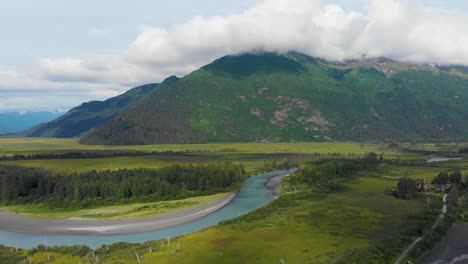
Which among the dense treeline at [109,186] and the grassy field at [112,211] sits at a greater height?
the dense treeline at [109,186]

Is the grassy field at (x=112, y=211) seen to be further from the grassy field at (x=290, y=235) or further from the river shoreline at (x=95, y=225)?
the grassy field at (x=290, y=235)

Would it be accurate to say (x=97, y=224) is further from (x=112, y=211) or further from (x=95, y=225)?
(x=112, y=211)

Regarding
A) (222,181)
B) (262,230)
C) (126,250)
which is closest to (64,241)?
(126,250)

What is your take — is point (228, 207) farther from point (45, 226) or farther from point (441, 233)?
point (441, 233)

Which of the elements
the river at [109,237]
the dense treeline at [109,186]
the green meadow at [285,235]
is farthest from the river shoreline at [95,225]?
the dense treeline at [109,186]

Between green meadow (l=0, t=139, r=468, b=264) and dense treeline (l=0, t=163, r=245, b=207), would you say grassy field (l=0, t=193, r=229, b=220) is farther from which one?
dense treeline (l=0, t=163, r=245, b=207)

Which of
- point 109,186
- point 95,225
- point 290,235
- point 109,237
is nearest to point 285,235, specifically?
point 290,235

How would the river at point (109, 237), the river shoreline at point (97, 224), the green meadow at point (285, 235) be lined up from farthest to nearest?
1. the river shoreline at point (97, 224)
2. the river at point (109, 237)
3. the green meadow at point (285, 235)
